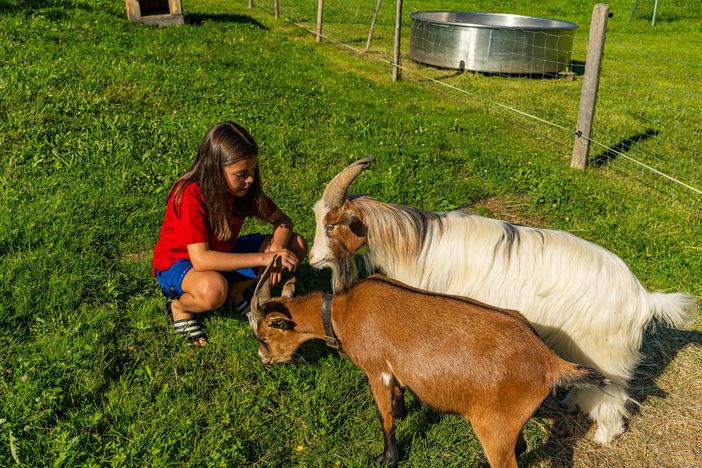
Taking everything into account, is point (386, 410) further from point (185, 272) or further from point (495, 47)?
point (495, 47)

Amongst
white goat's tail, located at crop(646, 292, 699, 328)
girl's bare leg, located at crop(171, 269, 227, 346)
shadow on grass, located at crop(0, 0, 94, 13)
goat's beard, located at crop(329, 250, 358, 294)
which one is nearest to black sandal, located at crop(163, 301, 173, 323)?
girl's bare leg, located at crop(171, 269, 227, 346)

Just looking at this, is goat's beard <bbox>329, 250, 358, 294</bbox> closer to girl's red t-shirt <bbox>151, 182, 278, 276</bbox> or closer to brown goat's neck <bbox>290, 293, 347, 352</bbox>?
brown goat's neck <bbox>290, 293, 347, 352</bbox>

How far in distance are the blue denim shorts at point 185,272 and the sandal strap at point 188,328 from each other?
207mm

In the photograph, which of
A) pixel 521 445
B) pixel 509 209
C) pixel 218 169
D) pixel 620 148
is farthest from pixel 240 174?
pixel 620 148

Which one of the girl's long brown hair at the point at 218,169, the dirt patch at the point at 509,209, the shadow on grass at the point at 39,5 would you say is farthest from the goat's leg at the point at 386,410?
the shadow on grass at the point at 39,5

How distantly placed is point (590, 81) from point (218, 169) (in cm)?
520

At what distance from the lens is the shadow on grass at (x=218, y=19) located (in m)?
13.6

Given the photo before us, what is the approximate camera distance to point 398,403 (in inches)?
147

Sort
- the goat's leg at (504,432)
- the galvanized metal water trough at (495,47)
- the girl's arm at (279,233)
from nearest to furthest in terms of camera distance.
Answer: the goat's leg at (504,432)
the girl's arm at (279,233)
the galvanized metal water trough at (495,47)

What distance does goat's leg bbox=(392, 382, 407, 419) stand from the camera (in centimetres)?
363

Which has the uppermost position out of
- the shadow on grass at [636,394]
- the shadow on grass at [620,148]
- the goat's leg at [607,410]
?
the shadow on grass at [620,148]

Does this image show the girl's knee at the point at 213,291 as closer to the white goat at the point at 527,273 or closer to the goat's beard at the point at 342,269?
the white goat at the point at 527,273

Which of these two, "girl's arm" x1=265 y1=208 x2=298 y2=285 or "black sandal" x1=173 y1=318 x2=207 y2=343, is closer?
"black sandal" x1=173 y1=318 x2=207 y2=343

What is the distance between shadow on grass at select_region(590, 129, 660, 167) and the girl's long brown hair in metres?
5.18
